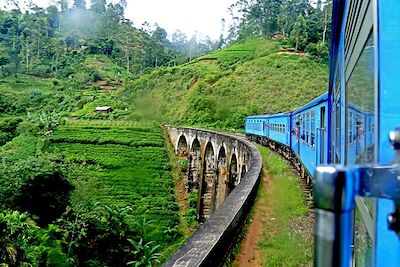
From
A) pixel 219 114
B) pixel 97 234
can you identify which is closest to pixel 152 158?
pixel 219 114

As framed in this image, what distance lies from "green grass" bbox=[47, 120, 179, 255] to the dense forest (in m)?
0.09

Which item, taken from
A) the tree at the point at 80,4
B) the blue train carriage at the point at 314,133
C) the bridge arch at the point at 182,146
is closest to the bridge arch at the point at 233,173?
the blue train carriage at the point at 314,133

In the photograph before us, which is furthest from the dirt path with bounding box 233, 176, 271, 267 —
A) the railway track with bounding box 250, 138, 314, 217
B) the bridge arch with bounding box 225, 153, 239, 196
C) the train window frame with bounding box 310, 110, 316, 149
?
the bridge arch with bounding box 225, 153, 239, 196

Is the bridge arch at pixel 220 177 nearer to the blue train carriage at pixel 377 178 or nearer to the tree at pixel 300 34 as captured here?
the blue train carriage at pixel 377 178

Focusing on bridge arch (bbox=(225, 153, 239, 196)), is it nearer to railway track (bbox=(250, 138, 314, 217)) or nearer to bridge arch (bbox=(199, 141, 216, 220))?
railway track (bbox=(250, 138, 314, 217))

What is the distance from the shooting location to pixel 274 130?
15.7m

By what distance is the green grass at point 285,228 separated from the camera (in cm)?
459

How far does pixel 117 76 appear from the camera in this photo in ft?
190

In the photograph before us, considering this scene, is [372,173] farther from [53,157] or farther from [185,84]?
[185,84]

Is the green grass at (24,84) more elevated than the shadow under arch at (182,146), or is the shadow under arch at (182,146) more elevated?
the green grass at (24,84)

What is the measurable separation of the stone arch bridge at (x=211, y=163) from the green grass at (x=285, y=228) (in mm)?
2868

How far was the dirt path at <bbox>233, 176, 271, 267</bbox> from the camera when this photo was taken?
4.28 m

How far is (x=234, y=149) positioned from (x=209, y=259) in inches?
463

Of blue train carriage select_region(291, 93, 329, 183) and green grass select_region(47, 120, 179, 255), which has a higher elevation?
blue train carriage select_region(291, 93, 329, 183)
